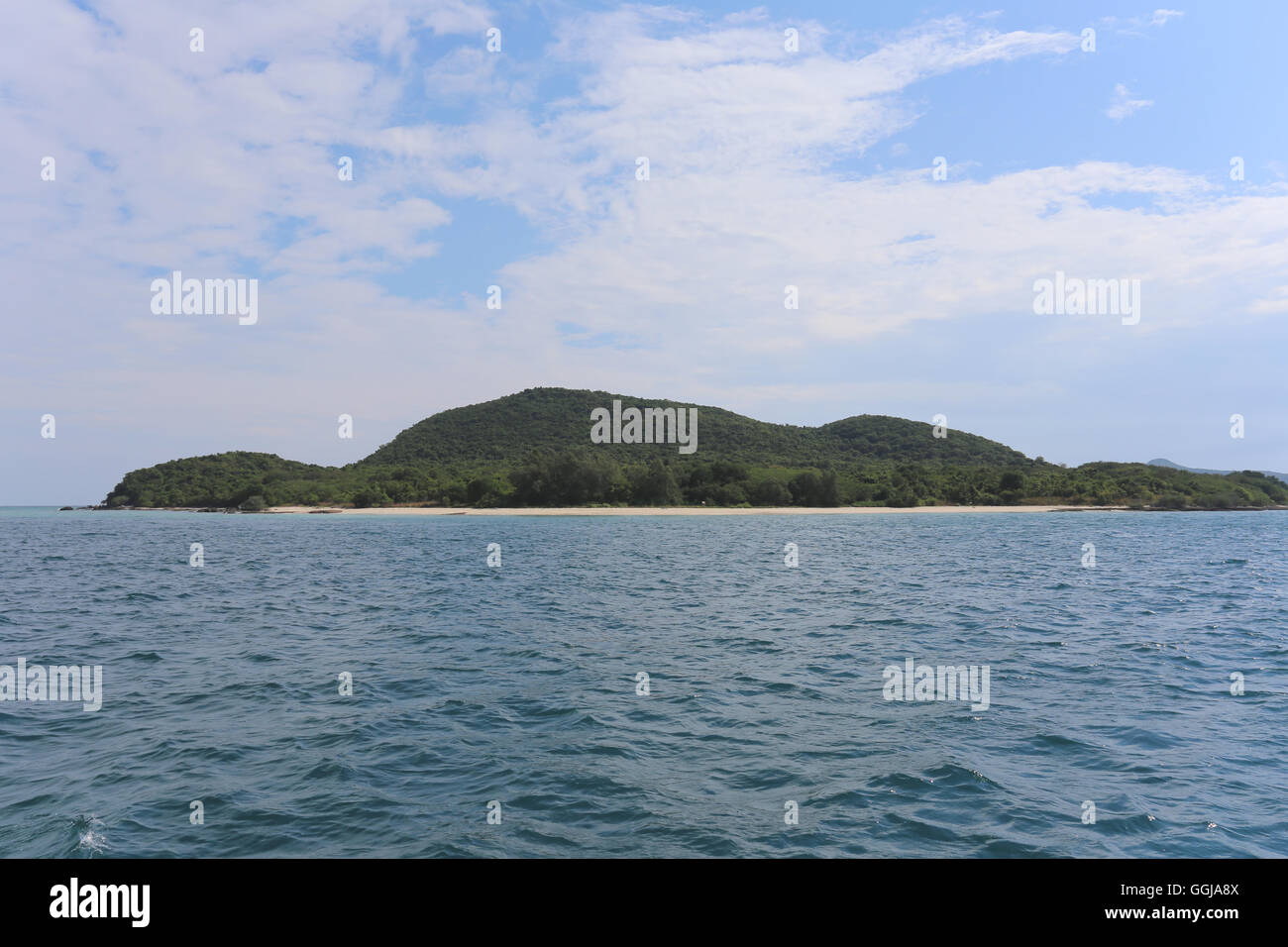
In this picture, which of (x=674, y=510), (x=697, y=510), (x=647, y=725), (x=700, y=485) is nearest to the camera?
(x=647, y=725)

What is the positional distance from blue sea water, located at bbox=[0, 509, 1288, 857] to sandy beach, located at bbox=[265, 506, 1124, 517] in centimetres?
8381

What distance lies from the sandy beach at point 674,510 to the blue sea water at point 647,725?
3299 inches

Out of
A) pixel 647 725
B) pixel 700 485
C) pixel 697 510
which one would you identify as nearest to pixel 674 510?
pixel 697 510

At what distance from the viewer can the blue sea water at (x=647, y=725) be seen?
29.0 feet

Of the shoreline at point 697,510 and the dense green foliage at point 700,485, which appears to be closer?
the shoreline at point 697,510

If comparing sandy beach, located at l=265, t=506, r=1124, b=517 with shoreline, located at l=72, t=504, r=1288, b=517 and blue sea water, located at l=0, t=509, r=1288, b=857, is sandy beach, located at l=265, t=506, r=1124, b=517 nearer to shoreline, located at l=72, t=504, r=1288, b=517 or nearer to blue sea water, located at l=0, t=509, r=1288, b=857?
shoreline, located at l=72, t=504, r=1288, b=517

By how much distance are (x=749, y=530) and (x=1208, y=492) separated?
110m

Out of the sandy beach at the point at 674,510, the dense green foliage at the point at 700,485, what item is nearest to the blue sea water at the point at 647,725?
the sandy beach at the point at 674,510

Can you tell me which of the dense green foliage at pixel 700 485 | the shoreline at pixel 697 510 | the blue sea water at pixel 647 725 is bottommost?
the blue sea water at pixel 647 725

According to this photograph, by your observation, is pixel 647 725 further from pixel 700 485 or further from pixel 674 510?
pixel 700 485

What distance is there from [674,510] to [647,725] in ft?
348

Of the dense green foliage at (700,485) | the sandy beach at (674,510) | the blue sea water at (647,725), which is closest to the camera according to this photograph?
the blue sea water at (647,725)

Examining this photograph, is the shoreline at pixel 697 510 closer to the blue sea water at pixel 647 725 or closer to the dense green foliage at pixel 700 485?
the dense green foliage at pixel 700 485

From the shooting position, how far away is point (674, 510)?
390 ft
